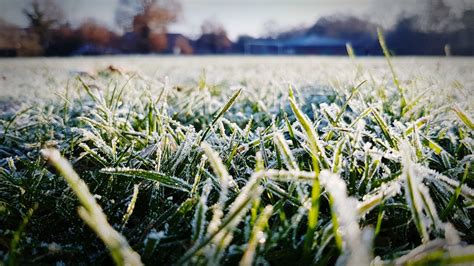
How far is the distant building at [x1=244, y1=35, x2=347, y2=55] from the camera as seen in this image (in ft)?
134

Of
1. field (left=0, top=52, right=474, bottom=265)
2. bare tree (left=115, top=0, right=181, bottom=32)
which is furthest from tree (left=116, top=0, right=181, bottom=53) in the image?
field (left=0, top=52, right=474, bottom=265)

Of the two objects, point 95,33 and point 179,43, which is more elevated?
point 95,33

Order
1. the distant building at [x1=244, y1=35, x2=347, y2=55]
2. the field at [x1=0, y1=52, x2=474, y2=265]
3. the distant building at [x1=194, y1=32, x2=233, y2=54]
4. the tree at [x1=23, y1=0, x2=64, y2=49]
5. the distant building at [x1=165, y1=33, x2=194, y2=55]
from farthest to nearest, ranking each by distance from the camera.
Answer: the distant building at [x1=194, y1=32, x2=233, y2=54], the distant building at [x1=165, y1=33, x2=194, y2=55], the distant building at [x1=244, y1=35, x2=347, y2=55], the tree at [x1=23, y1=0, x2=64, y2=49], the field at [x1=0, y1=52, x2=474, y2=265]

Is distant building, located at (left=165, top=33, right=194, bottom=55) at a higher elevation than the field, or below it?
higher

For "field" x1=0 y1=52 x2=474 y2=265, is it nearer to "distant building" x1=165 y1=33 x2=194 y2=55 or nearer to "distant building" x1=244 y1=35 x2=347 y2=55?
"distant building" x1=244 y1=35 x2=347 y2=55

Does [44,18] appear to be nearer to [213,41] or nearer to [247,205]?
[213,41]

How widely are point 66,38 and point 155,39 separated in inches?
333

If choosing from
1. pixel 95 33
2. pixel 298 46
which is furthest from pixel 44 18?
pixel 298 46

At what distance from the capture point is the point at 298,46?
41875 millimetres

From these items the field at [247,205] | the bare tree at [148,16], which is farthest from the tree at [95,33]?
the field at [247,205]

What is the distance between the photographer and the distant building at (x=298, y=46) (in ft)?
134

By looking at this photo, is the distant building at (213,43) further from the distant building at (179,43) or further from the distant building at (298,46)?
the distant building at (298,46)

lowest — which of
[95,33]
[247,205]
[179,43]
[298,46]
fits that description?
[247,205]

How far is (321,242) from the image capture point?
0.52 m
